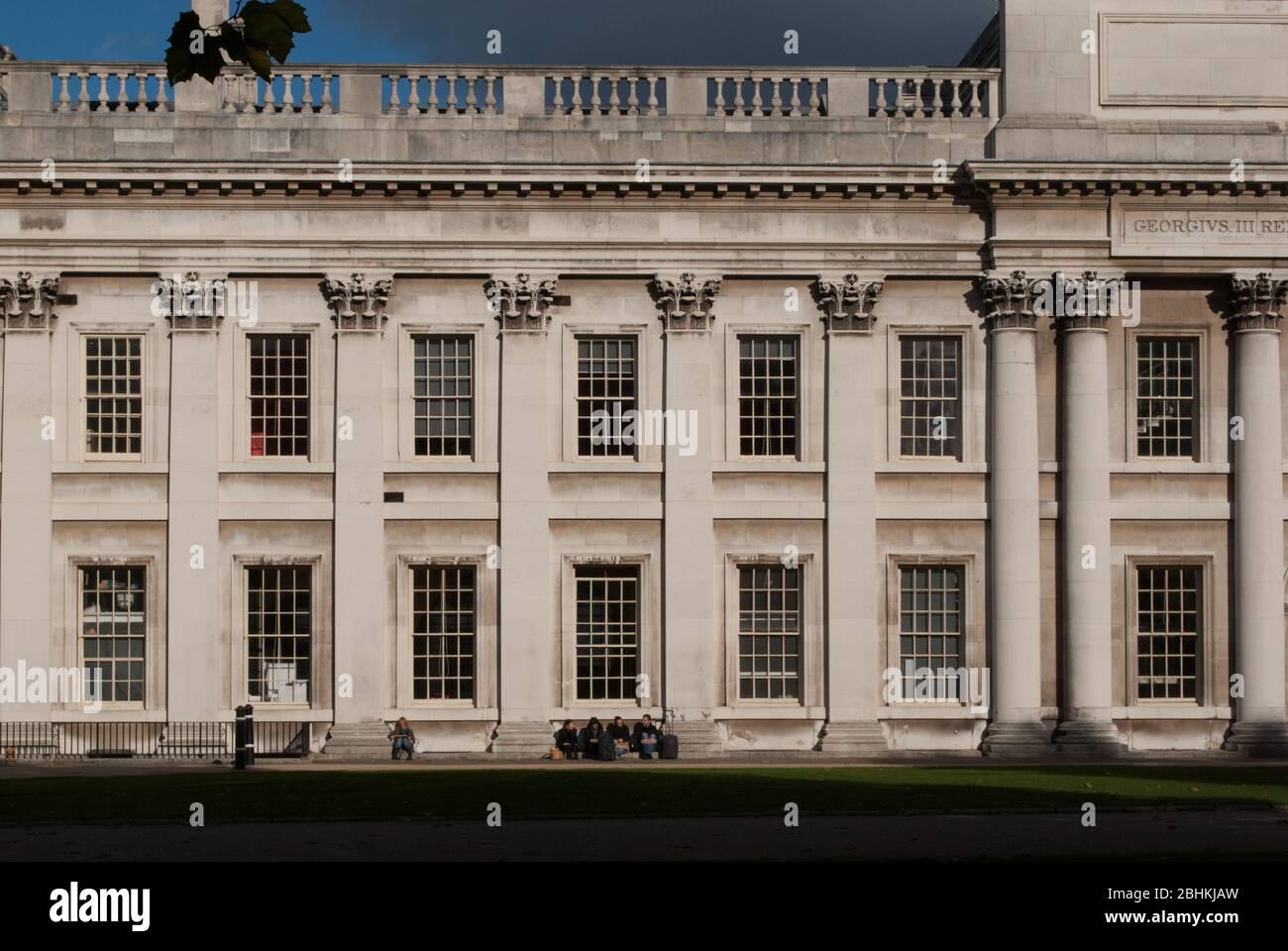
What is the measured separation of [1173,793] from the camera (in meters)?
30.7

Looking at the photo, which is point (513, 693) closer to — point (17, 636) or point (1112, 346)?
point (17, 636)

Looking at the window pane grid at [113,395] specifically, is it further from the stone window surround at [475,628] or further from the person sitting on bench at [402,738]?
the person sitting on bench at [402,738]

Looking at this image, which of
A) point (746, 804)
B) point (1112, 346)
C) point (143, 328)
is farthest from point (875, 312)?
point (746, 804)

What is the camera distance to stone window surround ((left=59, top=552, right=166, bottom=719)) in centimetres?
4234

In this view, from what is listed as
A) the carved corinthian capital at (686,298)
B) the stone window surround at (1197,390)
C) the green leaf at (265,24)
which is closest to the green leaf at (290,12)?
the green leaf at (265,24)

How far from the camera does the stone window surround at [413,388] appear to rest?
43.2m

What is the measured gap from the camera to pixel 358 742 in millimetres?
41906

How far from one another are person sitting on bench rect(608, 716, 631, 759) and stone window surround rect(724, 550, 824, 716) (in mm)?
2306

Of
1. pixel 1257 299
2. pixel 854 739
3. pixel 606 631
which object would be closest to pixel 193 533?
pixel 606 631

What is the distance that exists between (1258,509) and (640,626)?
43.0 ft

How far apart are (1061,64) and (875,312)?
21.7 feet

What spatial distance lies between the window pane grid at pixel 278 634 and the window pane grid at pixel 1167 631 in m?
17.4

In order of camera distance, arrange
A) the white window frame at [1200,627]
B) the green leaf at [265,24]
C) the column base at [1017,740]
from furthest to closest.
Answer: the white window frame at [1200,627], the column base at [1017,740], the green leaf at [265,24]

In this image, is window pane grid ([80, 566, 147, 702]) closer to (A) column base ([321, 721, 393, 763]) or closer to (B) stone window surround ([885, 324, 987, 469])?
(A) column base ([321, 721, 393, 763])
